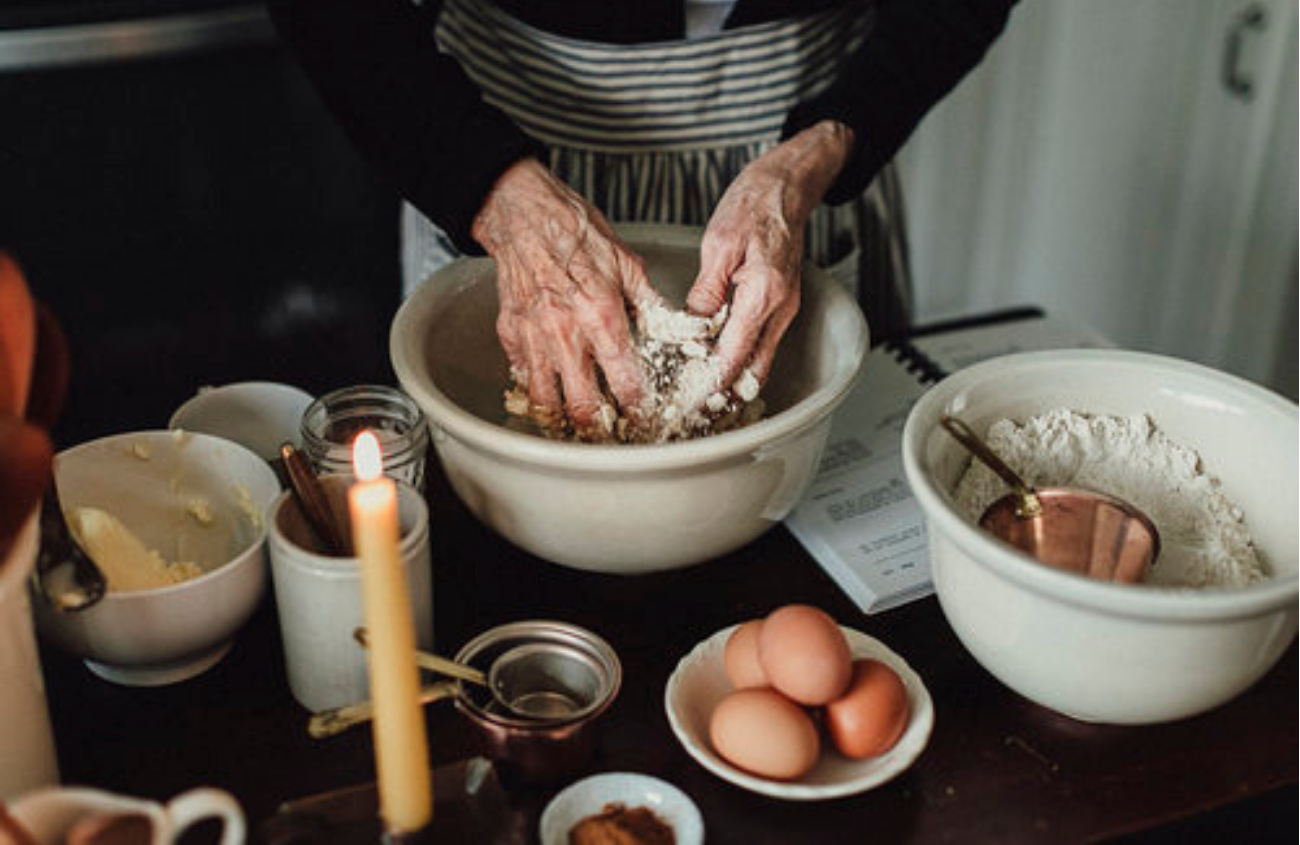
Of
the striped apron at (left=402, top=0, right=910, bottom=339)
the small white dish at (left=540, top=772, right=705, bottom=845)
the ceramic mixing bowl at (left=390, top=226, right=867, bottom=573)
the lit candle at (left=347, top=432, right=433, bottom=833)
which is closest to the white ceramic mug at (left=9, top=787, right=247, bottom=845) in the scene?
the lit candle at (left=347, top=432, right=433, bottom=833)

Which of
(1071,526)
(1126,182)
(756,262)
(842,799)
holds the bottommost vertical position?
(1126,182)

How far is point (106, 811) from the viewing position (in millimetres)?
611

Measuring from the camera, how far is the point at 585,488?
0.86 m

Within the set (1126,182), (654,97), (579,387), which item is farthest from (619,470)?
(1126,182)

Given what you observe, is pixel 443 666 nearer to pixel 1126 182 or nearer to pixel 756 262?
pixel 756 262

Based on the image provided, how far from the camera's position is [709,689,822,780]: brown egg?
2.44 ft

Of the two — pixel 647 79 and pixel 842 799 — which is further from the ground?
pixel 647 79

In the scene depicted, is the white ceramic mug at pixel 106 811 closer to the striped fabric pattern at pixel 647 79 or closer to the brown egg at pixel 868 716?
the brown egg at pixel 868 716

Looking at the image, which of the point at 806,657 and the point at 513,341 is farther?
the point at 513,341

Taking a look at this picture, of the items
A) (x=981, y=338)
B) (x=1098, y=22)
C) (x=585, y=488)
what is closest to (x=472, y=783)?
(x=585, y=488)

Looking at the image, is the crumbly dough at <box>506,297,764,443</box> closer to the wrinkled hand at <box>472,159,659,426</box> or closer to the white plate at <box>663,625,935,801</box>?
the wrinkled hand at <box>472,159,659,426</box>

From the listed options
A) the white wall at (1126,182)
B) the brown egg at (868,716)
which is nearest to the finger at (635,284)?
the brown egg at (868,716)

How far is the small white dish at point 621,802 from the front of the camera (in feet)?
2.38

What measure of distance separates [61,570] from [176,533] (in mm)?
163
